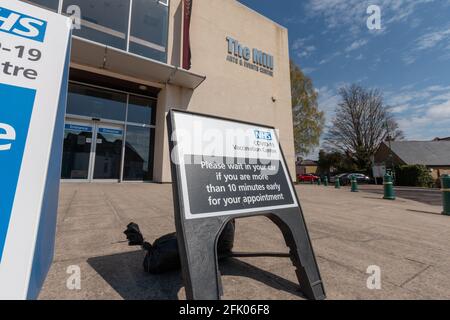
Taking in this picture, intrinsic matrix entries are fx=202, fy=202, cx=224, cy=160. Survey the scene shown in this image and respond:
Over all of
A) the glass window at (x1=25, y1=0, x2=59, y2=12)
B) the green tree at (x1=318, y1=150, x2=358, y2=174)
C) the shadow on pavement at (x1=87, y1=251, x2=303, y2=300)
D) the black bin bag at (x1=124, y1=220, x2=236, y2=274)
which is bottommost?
the shadow on pavement at (x1=87, y1=251, x2=303, y2=300)

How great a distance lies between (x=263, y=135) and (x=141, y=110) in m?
9.42

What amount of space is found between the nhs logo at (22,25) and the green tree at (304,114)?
66.2 feet

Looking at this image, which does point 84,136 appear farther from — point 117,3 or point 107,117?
point 117,3

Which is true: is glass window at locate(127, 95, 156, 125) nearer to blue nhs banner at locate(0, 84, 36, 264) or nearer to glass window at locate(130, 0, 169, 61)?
glass window at locate(130, 0, 169, 61)

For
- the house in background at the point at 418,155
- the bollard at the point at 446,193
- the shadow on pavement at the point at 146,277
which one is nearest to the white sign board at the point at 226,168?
the shadow on pavement at the point at 146,277

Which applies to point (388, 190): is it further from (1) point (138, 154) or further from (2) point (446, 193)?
(1) point (138, 154)

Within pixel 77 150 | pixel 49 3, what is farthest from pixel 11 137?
pixel 49 3

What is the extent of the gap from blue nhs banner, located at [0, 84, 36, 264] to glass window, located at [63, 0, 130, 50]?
9092 millimetres

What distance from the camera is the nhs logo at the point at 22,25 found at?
1244mm

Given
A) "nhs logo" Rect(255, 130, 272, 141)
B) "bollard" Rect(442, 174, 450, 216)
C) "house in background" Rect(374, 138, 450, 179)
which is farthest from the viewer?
"house in background" Rect(374, 138, 450, 179)

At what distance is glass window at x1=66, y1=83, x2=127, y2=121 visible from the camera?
838 cm

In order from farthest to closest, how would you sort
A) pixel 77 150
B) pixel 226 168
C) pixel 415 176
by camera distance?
pixel 415 176 → pixel 77 150 → pixel 226 168

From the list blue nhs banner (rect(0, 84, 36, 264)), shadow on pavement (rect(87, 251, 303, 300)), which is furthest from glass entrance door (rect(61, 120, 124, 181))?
blue nhs banner (rect(0, 84, 36, 264))

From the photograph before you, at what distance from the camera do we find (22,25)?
1302 millimetres
